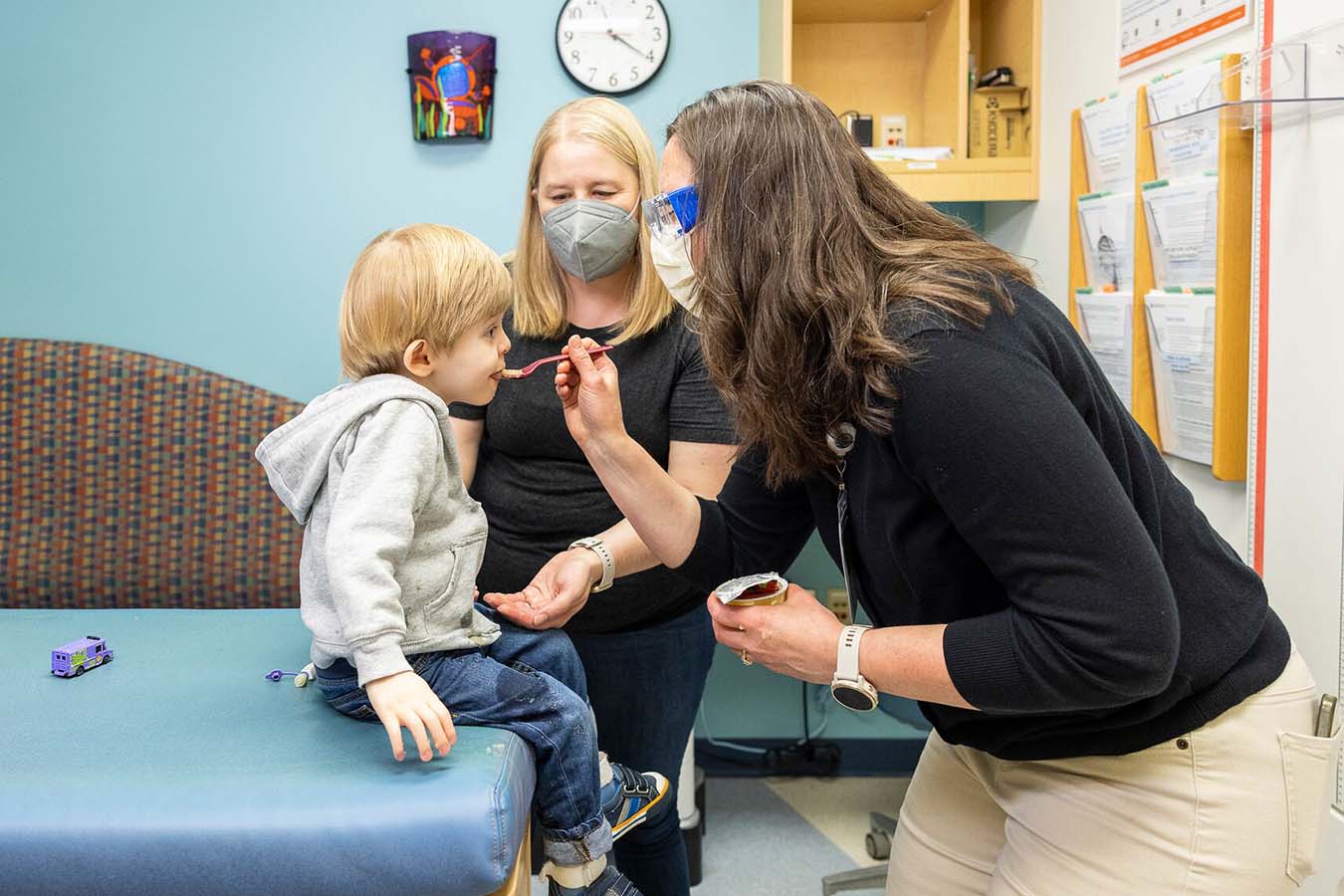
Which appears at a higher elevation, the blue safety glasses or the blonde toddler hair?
the blue safety glasses

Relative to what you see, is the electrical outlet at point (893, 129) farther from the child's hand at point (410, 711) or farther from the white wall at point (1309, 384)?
the child's hand at point (410, 711)

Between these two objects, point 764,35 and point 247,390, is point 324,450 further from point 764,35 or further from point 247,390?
point 764,35

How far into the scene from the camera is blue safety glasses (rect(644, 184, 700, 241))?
1178 mm

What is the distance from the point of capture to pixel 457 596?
146 centimetres

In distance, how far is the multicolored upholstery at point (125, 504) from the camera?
2.62 metres

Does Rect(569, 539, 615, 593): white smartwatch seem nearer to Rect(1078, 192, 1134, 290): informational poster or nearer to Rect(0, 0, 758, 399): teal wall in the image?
Rect(1078, 192, 1134, 290): informational poster

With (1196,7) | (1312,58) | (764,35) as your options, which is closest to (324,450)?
(1312,58)

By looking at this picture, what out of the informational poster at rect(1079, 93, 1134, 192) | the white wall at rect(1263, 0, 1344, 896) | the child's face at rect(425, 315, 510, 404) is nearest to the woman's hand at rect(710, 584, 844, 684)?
the child's face at rect(425, 315, 510, 404)

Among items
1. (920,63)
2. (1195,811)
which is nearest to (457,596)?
(1195,811)

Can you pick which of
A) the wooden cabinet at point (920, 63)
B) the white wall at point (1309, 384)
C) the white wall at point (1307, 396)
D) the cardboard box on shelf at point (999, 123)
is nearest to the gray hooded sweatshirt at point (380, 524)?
the white wall at point (1307, 396)

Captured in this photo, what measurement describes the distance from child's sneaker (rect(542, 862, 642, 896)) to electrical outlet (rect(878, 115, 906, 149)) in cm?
210

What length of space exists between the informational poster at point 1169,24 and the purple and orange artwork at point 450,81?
4.66 feet

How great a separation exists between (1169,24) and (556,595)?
1.46 metres

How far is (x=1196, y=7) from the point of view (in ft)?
6.27
